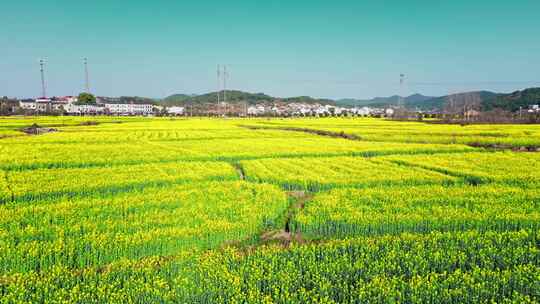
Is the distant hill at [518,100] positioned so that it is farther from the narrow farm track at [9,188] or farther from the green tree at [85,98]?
the green tree at [85,98]

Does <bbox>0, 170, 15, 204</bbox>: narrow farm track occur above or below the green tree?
below

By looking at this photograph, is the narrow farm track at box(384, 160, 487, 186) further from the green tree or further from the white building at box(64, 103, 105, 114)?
the green tree

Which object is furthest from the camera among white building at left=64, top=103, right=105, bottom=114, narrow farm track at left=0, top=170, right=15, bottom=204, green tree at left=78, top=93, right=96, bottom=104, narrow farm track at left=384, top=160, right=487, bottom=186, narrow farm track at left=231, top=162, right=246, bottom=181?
green tree at left=78, top=93, right=96, bottom=104

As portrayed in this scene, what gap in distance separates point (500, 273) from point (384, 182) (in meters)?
10.4

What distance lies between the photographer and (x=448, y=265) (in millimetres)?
8141

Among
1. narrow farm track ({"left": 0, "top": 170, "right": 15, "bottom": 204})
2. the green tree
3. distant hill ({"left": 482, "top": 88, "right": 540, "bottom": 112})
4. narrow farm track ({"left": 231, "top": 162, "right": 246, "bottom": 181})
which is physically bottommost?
narrow farm track ({"left": 231, "top": 162, "right": 246, "bottom": 181})

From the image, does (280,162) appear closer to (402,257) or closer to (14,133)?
(402,257)

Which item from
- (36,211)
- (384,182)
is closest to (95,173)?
(36,211)

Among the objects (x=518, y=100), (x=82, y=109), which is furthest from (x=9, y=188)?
(x=518, y=100)

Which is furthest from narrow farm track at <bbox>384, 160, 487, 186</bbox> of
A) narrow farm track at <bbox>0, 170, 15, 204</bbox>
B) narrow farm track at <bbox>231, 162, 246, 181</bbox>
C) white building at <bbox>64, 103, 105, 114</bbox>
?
white building at <bbox>64, 103, 105, 114</bbox>

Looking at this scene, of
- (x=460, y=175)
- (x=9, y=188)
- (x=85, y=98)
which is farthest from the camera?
(x=85, y=98)

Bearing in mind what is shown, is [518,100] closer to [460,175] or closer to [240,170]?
[460,175]

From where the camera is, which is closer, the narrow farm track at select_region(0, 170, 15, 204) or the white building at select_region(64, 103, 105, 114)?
the narrow farm track at select_region(0, 170, 15, 204)

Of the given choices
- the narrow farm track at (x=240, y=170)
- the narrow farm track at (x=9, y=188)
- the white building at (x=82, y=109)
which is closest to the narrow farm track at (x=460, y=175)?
the narrow farm track at (x=240, y=170)
